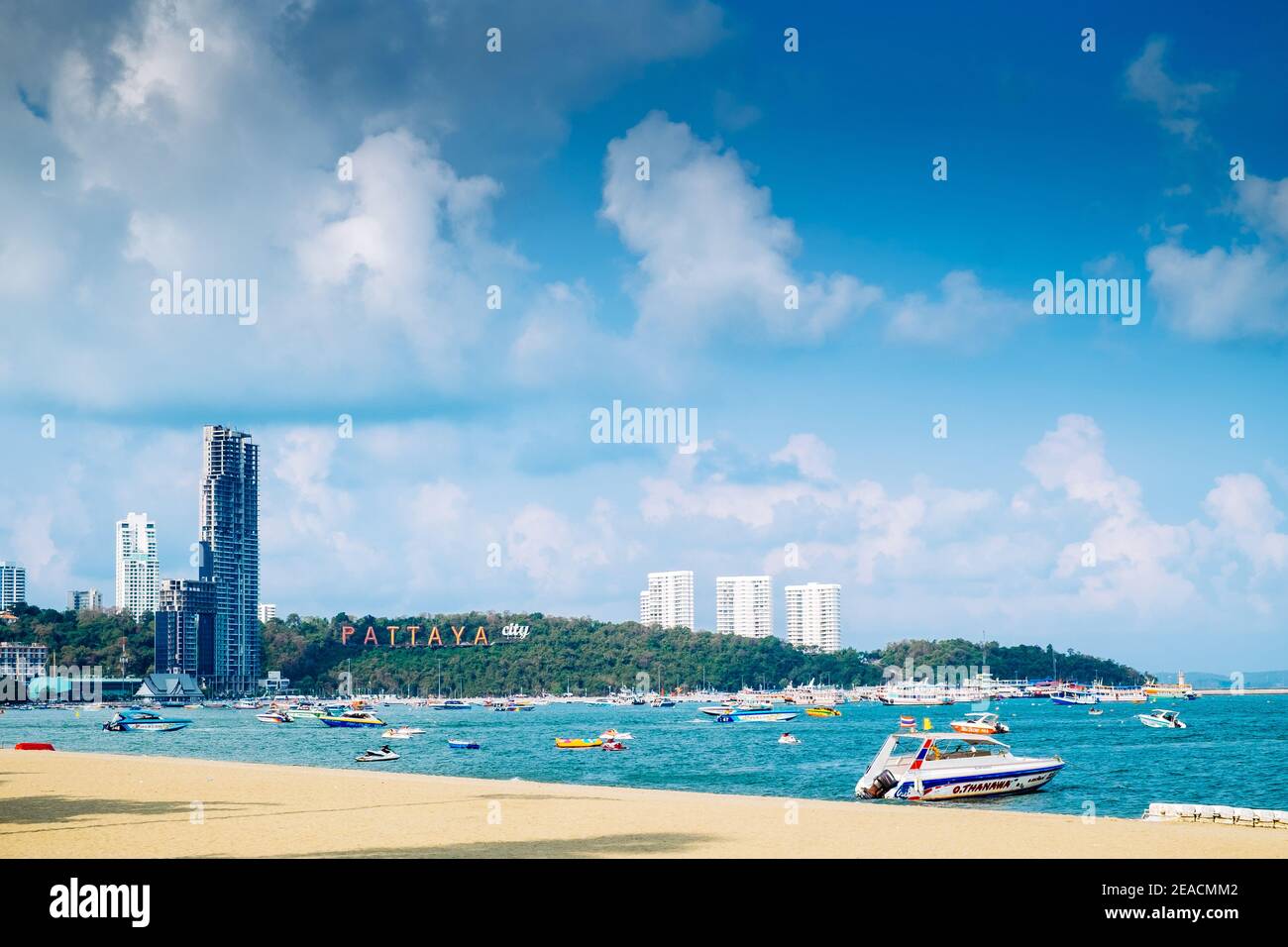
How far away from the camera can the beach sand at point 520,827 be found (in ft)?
75.3

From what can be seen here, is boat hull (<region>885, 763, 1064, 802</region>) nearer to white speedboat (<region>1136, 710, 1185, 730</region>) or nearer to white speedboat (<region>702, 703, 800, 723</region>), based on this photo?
white speedboat (<region>1136, 710, 1185, 730</region>)

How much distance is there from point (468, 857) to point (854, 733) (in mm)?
102829

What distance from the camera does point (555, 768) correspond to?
71.6m

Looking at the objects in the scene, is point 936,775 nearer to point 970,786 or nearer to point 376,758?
point 970,786

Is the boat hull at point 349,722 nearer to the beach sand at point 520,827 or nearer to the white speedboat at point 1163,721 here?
the white speedboat at point 1163,721

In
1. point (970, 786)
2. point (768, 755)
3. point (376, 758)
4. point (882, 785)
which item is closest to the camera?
point (882, 785)

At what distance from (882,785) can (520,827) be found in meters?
20.0

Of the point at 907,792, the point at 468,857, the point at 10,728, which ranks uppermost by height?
the point at 468,857

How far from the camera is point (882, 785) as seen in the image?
4375 centimetres

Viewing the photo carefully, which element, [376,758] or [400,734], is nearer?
[376,758]

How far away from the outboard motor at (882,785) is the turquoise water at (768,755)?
3.05 metres

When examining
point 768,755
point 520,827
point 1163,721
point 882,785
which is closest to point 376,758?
point 768,755
